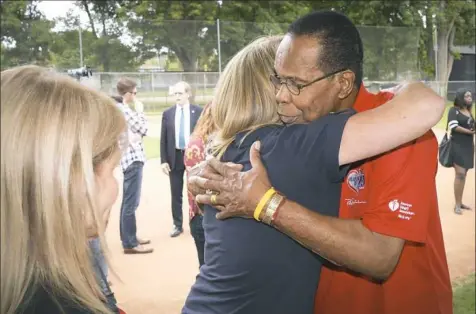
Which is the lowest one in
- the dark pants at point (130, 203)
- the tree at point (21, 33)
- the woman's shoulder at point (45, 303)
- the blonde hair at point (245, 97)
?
the dark pants at point (130, 203)

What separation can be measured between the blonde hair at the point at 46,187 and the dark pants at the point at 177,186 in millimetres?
3818

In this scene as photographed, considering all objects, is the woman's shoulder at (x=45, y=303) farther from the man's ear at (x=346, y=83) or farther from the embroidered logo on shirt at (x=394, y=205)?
the man's ear at (x=346, y=83)

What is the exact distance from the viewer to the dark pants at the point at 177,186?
4.68 meters

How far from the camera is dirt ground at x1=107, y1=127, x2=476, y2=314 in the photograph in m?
3.17

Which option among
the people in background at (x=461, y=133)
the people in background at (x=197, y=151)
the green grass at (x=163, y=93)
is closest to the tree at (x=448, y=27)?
the people in background at (x=461, y=133)

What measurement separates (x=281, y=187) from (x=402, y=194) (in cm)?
26

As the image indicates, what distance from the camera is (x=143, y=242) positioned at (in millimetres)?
4480

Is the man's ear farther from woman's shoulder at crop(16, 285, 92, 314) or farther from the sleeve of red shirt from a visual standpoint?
woman's shoulder at crop(16, 285, 92, 314)

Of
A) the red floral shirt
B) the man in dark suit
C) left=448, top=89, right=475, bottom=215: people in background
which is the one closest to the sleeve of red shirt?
the red floral shirt

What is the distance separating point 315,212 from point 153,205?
4.85 meters

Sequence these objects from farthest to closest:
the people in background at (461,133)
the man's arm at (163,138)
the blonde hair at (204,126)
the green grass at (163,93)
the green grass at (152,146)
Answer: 1. the green grass at (152,146)
2. the people in background at (461,133)
3. the green grass at (163,93)
4. the man's arm at (163,138)
5. the blonde hair at (204,126)

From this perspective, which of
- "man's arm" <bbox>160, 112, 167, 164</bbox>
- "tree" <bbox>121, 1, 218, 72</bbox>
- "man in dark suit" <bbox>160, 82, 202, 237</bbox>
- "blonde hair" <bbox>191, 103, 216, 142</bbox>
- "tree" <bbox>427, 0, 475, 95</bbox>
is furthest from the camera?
"tree" <bbox>427, 0, 475, 95</bbox>

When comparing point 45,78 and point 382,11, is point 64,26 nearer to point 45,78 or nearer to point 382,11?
point 382,11

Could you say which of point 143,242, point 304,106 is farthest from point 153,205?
point 304,106
